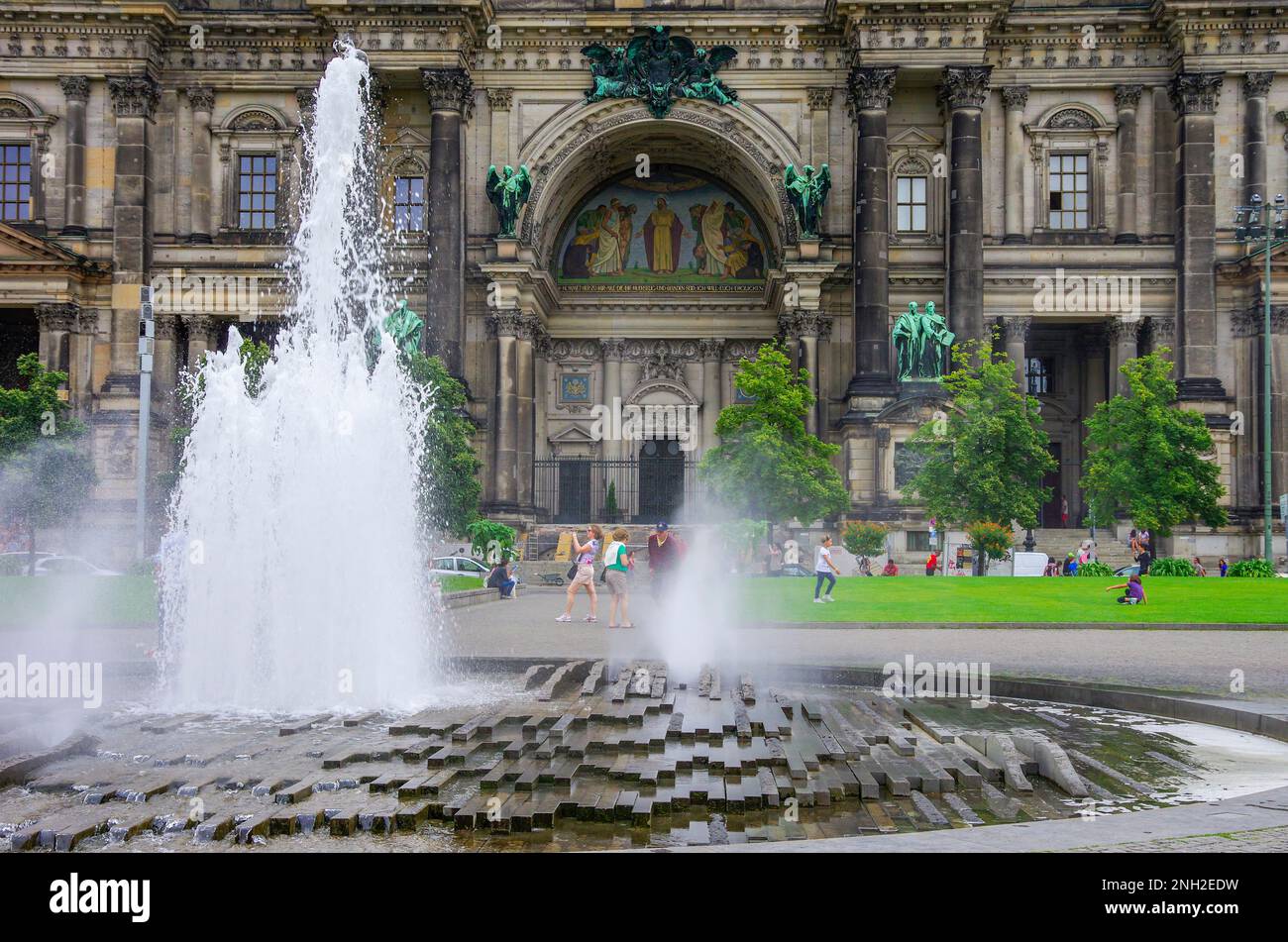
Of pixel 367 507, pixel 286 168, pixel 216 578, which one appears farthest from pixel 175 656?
pixel 286 168

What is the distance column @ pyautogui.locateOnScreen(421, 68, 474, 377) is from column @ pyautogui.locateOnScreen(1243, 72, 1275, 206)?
85.3 ft

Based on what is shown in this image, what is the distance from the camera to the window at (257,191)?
146ft

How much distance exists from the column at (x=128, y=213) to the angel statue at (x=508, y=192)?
11848mm

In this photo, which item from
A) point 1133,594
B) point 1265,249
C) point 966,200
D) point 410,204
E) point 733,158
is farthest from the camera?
point 733,158

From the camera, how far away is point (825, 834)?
698 cm

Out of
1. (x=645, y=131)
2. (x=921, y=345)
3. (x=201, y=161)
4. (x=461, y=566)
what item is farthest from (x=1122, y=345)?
(x=201, y=161)

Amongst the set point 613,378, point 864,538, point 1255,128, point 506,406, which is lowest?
point 864,538

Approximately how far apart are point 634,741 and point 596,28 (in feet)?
125

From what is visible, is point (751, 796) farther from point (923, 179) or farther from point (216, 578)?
point (923, 179)

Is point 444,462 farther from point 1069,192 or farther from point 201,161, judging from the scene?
point 1069,192

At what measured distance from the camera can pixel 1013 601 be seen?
2412 cm

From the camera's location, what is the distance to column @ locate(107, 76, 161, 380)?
4303cm

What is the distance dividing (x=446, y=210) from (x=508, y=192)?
2157 mm
